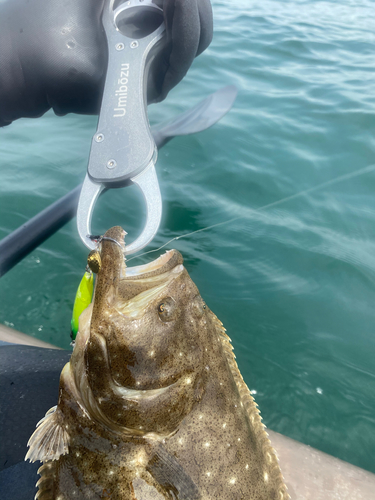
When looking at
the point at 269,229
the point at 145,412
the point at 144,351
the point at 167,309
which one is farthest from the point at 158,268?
the point at 269,229

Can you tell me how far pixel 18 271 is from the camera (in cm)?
354

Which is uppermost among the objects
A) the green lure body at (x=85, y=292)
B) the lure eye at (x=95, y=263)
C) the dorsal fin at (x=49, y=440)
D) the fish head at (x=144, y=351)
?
the lure eye at (x=95, y=263)

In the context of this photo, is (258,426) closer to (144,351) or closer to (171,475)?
(171,475)

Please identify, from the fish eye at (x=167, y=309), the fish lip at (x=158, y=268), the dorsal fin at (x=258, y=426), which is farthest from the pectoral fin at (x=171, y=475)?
the fish lip at (x=158, y=268)

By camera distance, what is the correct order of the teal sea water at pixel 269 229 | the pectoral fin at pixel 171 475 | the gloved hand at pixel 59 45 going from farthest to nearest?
the teal sea water at pixel 269 229
the gloved hand at pixel 59 45
the pectoral fin at pixel 171 475

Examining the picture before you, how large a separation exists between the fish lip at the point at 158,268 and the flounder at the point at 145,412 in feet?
0.10

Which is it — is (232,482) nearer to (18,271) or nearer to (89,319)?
(89,319)

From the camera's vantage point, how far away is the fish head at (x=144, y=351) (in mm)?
1299

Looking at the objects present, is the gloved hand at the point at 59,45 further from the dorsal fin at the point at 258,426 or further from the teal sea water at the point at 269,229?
the dorsal fin at the point at 258,426

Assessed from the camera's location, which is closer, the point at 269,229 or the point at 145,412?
the point at 145,412

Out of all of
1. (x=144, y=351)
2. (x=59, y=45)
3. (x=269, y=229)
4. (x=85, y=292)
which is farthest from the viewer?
(x=269, y=229)

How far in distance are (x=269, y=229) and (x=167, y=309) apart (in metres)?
2.97

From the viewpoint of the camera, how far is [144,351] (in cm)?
129

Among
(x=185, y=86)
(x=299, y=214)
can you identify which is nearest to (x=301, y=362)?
(x=299, y=214)
